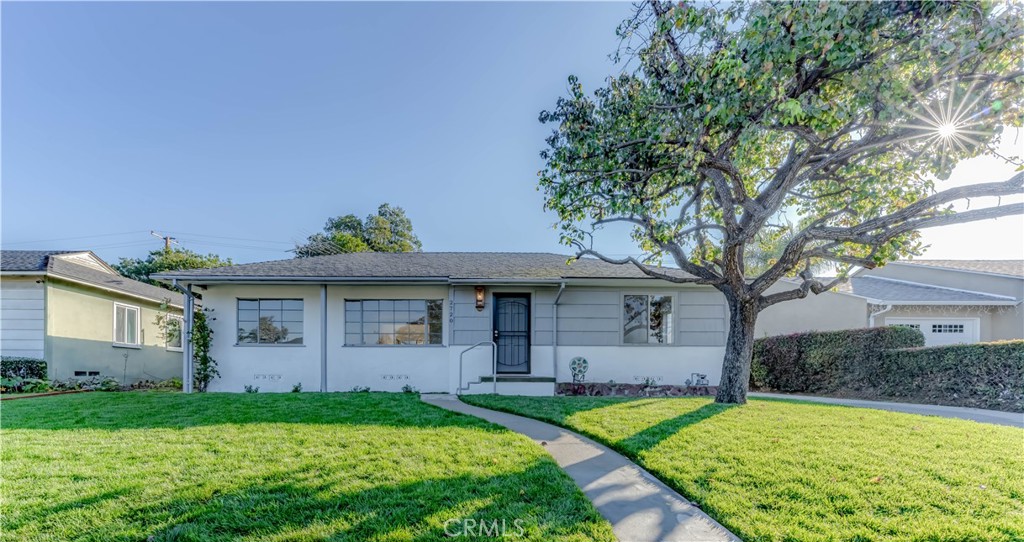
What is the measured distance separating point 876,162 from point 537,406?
7.57 m

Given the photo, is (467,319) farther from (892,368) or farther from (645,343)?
(892,368)

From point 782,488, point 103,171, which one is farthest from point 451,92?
point 103,171

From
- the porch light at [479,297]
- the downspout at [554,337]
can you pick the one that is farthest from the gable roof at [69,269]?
the downspout at [554,337]

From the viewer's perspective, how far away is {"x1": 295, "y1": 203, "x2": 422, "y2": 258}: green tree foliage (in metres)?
28.0

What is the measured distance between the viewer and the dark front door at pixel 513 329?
32.7 ft

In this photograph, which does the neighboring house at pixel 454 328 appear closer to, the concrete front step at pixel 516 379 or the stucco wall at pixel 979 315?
the concrete front step at pixel 516 379

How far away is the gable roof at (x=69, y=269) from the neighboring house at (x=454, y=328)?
4233 millimetres

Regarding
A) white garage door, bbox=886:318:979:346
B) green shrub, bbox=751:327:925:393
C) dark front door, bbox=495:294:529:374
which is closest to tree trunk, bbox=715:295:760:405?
green shrub, bbox=751:327:925:393

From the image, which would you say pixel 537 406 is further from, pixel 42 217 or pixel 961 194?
pixel 42 217

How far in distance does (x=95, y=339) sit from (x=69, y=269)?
2.05 meters

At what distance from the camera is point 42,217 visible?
16.7m

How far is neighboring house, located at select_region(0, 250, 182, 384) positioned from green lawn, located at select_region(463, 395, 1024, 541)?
40.5ft
